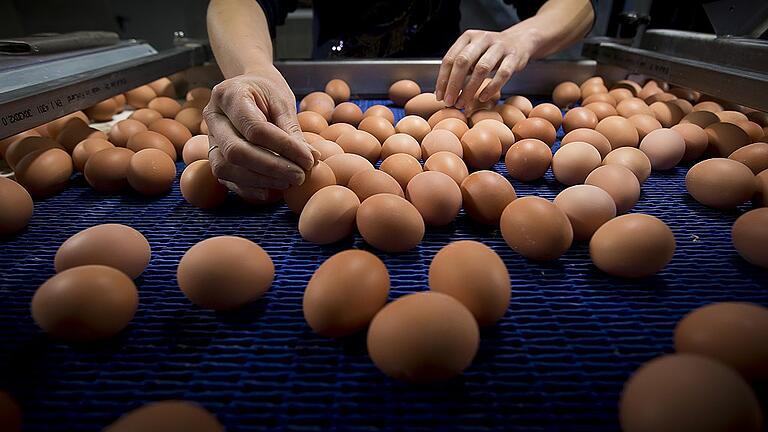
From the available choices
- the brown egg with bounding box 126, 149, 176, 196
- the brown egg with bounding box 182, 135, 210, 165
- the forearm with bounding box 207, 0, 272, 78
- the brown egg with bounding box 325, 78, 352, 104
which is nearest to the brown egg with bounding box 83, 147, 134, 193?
the brown egg with bounding box 126, 149, 176, 196

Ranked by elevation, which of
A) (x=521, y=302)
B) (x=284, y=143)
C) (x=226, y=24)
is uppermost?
(x=226, y=24)

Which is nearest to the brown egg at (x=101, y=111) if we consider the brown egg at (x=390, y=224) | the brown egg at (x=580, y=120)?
the brown egg at (x=390, y=224)

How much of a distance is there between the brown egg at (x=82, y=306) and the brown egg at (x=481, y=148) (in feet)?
2.92

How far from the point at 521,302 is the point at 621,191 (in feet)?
1.34

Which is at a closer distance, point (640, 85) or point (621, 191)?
point (621, 191)

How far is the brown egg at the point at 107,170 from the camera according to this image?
1.13 metres

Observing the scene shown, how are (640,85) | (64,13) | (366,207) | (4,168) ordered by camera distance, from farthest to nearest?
1. (64,13)
2. (640,85)
3. (4,168)
4. (366,207)

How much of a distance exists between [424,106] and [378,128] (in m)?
0.30

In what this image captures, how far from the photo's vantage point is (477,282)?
26.0 inches

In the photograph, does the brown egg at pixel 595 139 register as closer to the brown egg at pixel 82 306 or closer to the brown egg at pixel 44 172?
the brown egg at pixel 82 306

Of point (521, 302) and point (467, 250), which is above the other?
point (467, 250)

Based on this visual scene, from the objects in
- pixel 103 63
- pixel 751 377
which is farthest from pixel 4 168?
pixel 751 377

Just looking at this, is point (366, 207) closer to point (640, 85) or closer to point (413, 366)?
point (413, 366)

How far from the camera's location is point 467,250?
27.9 inches
